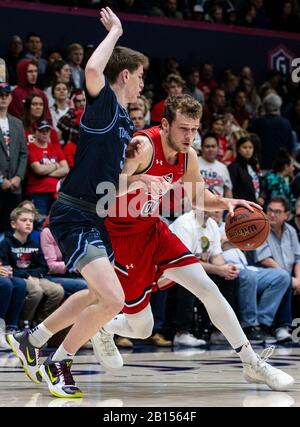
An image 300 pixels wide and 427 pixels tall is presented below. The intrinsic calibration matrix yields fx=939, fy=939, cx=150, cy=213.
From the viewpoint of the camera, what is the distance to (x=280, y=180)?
12.2 m

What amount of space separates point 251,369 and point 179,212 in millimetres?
4535

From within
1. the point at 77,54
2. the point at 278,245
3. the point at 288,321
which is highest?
the point at 77,54

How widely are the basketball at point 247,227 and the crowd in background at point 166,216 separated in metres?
3.12

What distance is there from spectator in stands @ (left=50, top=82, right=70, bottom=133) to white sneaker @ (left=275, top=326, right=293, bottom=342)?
349 centimetres

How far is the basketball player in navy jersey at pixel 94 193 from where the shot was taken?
536 cm

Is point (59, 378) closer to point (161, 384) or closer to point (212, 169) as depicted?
point (161, 384)

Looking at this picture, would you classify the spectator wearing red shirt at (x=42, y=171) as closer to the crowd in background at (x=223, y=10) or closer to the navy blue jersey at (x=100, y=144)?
the crowd in background at (x=223, y=10)

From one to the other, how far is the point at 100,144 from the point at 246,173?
252 inches

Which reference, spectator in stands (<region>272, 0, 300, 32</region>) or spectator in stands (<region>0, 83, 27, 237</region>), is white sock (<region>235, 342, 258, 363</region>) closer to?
spectator in stands (<region>0, 83, 27, 237</region>)

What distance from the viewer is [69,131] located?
11.3 metres

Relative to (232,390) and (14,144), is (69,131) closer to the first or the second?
(14,144)

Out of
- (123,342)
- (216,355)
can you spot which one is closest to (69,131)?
(123,342)

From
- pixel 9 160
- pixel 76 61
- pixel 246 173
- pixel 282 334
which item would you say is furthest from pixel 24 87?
pixel 282 334

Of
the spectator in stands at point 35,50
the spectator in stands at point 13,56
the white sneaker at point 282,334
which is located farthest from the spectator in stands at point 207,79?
the white sneaker at point 282,334
